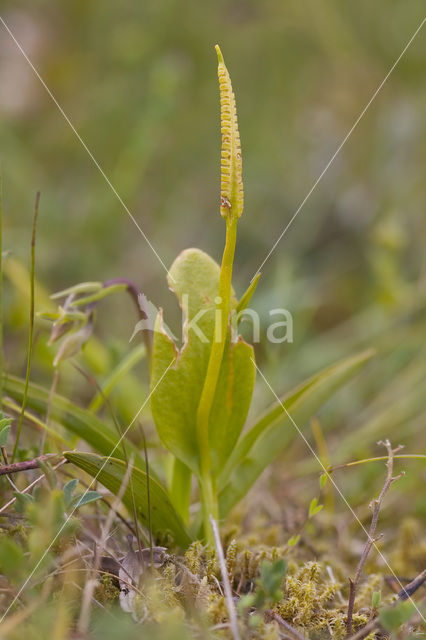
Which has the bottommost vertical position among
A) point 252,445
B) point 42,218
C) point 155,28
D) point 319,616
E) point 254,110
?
point 319,616

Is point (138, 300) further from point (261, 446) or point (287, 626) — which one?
point (287, 626)

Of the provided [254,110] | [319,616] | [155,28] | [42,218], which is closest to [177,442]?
[319,616]

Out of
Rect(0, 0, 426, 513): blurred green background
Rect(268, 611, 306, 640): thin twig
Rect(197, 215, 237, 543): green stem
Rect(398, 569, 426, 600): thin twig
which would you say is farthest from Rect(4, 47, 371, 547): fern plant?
Rect(0, 0, 426, 513): blurred green background

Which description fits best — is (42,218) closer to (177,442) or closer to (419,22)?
(177,442)

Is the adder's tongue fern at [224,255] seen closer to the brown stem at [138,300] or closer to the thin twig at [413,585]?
the brown stem at [138,300]

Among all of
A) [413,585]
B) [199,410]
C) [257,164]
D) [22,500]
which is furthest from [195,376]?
[257,164]

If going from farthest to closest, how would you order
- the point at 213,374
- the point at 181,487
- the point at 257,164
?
the point at 257,164
the point at 181,487
the point at 213,374
